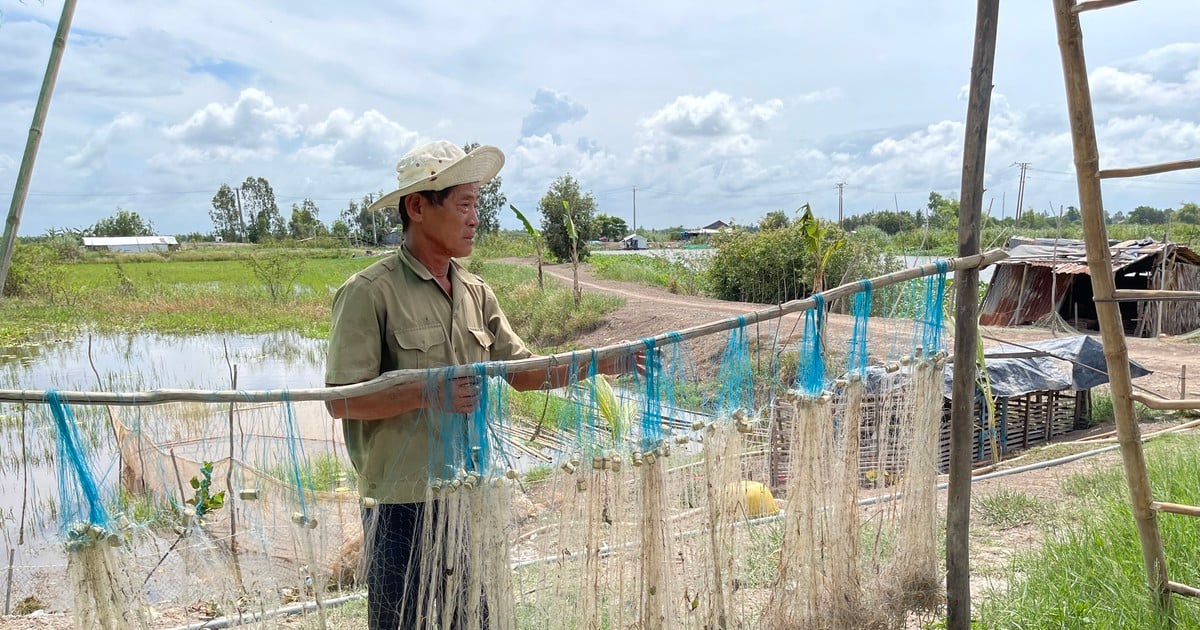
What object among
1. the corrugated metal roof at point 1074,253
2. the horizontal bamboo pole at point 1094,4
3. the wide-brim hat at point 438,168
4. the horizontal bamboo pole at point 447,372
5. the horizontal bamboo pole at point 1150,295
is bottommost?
the corrugated metal roof at point 1074,253

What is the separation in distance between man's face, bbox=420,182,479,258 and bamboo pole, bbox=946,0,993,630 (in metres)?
1.57

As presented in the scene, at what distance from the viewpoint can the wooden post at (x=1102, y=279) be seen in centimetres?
229

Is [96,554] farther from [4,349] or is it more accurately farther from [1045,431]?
[4,349]

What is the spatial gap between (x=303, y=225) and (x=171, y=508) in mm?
53515

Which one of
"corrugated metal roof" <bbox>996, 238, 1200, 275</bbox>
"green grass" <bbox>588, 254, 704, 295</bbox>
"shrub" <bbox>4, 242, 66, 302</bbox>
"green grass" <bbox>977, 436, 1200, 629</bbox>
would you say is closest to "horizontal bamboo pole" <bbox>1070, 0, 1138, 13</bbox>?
"green grass" <bbox>977, 436, 1200, 629</bbox>

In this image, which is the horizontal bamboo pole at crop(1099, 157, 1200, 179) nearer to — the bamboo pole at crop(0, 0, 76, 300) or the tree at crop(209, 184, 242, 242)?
the bamboo pole at crop(0, 0, 76, 300)

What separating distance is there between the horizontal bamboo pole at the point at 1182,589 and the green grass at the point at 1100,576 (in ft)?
0.22

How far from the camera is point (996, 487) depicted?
5648 mm

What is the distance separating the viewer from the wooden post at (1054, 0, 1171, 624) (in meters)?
2.29

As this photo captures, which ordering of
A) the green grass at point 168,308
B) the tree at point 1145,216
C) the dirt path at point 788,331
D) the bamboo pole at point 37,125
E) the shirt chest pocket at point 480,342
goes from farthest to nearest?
the tree at point 1145,216 < the green grass at point 168,308 < the dirt path at point 788,331 < the shirt chest pocket at point 480,342 < the bamboo pole at point 37,125

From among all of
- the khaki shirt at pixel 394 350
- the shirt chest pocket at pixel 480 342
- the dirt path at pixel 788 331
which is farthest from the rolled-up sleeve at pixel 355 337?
the dirt path at pixel 788 331

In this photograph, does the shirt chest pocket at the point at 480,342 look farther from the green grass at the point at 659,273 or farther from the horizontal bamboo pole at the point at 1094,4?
the green grass at the point at 659,273

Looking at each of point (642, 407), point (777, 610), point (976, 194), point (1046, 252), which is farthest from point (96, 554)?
point (1046, 252)

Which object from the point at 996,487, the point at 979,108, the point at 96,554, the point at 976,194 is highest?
the point at 979,108
